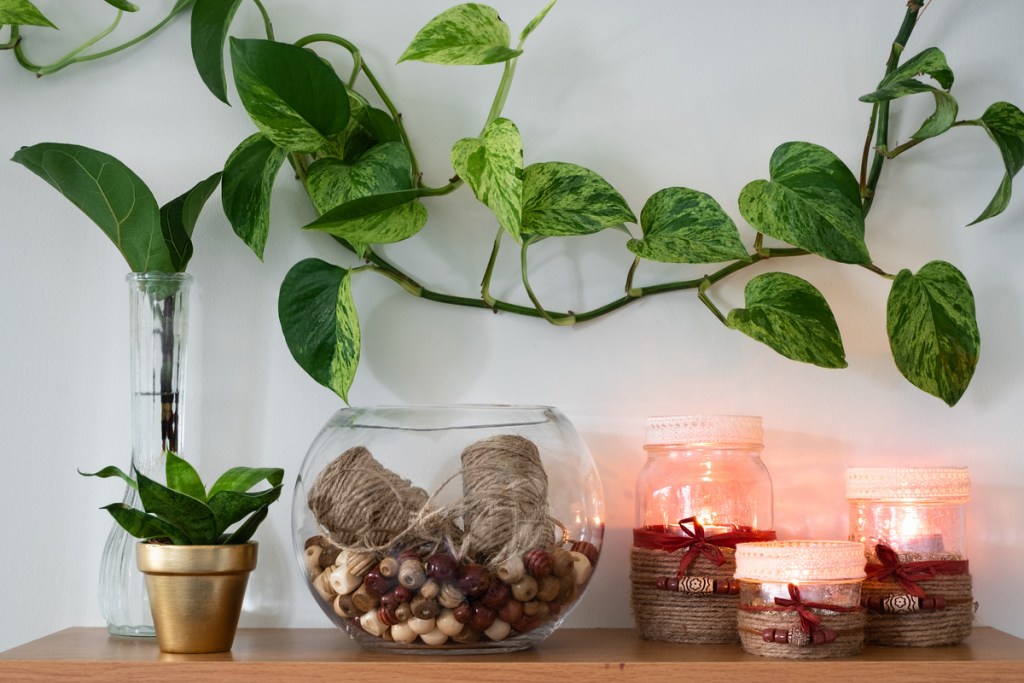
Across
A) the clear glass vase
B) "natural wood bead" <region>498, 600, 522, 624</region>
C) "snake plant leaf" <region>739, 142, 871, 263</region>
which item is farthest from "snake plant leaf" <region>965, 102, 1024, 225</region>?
the clear glass vase

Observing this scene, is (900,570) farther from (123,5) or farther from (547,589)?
(123,5)

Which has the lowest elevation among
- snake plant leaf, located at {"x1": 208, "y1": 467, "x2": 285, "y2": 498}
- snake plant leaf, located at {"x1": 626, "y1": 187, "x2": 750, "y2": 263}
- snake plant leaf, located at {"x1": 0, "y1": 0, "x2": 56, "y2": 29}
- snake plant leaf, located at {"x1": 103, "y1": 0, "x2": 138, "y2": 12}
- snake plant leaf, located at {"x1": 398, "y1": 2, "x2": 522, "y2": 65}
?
snake plant leaf, located at {"x1": 208, "y1": 467, "x2": 285, "y2": 498}

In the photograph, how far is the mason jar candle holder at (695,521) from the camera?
36.4 inches

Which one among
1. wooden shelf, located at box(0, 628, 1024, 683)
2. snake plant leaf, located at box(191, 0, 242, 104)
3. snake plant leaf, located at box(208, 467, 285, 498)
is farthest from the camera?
snake plant leaf, located at box(191, 0, 242, 104)

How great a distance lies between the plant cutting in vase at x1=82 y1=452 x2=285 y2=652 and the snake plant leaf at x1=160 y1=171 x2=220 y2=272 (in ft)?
0.80

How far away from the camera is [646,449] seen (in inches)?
39.3

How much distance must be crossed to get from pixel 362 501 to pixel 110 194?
1.37 ft

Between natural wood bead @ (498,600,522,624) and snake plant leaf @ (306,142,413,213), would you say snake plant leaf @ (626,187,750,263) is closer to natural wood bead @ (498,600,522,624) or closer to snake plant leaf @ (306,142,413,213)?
snake plant leaf @ (306,142,413,213)

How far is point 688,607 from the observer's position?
925mm

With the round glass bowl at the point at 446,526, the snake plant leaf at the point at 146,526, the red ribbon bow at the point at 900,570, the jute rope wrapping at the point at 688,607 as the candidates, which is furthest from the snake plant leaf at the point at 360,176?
the red ribbon bow at the point at 900,570

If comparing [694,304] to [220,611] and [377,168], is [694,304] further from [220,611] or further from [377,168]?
[220,611]

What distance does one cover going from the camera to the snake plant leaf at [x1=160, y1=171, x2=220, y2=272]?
1006mm

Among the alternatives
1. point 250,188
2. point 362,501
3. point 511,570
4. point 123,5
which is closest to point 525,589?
point 511,570

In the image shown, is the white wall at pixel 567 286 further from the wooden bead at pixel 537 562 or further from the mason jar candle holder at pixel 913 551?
the wooden bead at pixel 537 562
